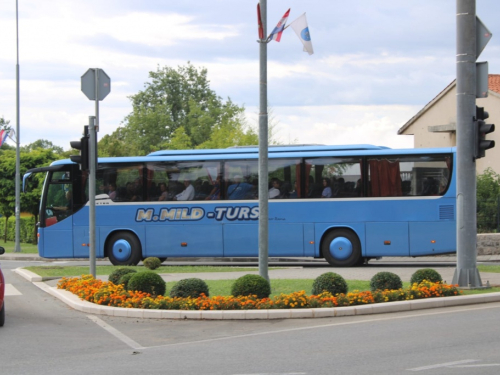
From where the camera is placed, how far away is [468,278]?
13961 mm

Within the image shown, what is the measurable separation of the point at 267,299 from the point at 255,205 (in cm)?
987

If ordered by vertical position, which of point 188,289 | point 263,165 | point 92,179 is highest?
point 263,165

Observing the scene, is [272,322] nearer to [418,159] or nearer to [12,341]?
[12,341]

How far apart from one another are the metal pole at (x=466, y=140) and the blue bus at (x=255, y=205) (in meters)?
6.74

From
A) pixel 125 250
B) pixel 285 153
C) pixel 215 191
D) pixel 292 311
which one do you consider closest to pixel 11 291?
pixel 125 250

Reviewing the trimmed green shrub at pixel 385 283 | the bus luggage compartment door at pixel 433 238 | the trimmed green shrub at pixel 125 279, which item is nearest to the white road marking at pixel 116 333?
the trimmed green shrub at pixel 125 279

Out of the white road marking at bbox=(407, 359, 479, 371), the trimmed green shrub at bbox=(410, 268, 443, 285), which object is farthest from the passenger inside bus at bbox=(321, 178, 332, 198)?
the white road marking at bbox=(407, 359, 479, 371)

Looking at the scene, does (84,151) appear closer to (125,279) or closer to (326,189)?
(125,279)

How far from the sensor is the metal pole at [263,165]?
13.8 meters

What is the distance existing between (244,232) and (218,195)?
1.36 m

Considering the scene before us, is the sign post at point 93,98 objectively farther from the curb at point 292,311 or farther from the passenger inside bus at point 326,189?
the passenger inside bus at point 326,189

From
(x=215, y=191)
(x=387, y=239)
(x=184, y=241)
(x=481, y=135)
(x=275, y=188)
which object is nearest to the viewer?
(x=481, y=135)

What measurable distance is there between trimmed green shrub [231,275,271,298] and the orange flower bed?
20 cm

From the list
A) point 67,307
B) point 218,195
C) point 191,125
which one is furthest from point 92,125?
point 191,125
